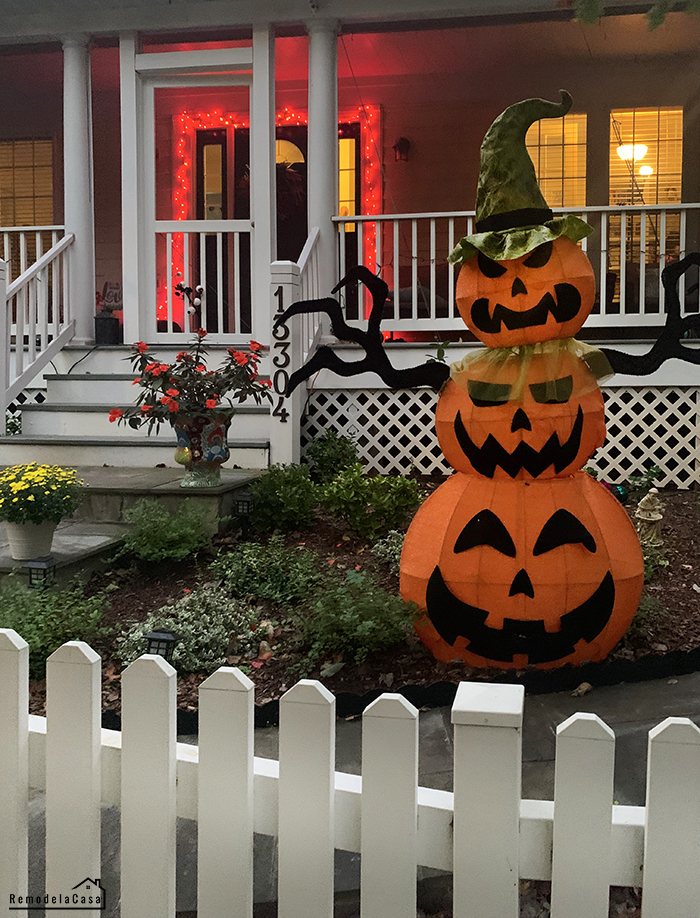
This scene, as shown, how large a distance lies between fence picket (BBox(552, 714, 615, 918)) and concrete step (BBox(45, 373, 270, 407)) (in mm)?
6329

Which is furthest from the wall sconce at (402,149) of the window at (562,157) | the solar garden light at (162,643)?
the solar garden light at (162,643)

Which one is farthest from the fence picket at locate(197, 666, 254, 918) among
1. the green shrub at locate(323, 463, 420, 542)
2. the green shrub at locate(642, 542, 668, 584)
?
the green shrub at locate(323, 463, 420, 542)

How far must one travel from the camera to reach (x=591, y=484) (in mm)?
3215

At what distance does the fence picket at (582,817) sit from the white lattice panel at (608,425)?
210 inches

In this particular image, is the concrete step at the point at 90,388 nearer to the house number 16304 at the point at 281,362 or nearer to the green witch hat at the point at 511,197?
the house number 16304 at the point at 281,362

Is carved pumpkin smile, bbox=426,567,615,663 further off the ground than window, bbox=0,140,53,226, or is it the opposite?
window, bbox=0,140,53,226

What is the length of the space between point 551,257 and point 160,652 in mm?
2085

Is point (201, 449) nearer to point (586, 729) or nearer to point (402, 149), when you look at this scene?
point (586, 729)

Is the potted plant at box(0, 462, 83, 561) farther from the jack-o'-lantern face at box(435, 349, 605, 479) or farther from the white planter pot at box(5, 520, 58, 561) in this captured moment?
the jack-o'-lantern face at box(435, 349, 605, 479)

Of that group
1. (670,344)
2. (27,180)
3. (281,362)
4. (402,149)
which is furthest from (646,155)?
(670,344)

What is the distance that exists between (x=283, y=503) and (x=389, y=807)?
12.5 feet

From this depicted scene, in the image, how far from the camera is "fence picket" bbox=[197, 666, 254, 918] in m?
1.50

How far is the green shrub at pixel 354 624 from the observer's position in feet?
10.5

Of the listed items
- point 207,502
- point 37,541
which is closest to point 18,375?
point 207,502
